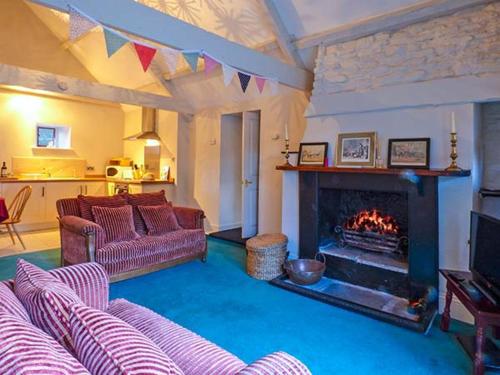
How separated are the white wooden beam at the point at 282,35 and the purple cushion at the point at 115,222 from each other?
2.70 m

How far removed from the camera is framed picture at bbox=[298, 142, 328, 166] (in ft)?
11.8

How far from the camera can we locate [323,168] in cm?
338

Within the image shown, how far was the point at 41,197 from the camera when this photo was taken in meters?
5.97

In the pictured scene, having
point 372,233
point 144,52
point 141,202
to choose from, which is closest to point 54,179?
point 141,202

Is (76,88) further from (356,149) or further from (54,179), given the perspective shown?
(356,149)

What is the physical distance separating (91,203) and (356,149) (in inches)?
118

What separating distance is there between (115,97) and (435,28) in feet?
14.6

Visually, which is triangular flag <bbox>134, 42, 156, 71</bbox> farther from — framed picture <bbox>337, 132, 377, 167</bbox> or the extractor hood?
the extractor hood

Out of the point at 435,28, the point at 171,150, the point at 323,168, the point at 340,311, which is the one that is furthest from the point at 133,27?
the point at 171,150

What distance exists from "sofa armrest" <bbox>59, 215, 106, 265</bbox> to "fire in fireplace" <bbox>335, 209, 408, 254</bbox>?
2618mm

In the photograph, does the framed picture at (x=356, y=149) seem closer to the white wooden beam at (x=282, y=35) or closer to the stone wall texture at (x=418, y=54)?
the stone wall texture at (x=418, y=54)

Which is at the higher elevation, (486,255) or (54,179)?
(54,179)

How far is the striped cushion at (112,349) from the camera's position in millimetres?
816

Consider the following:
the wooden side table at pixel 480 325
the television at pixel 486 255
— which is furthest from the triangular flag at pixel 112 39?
the wooden side table at pixel 480 325
